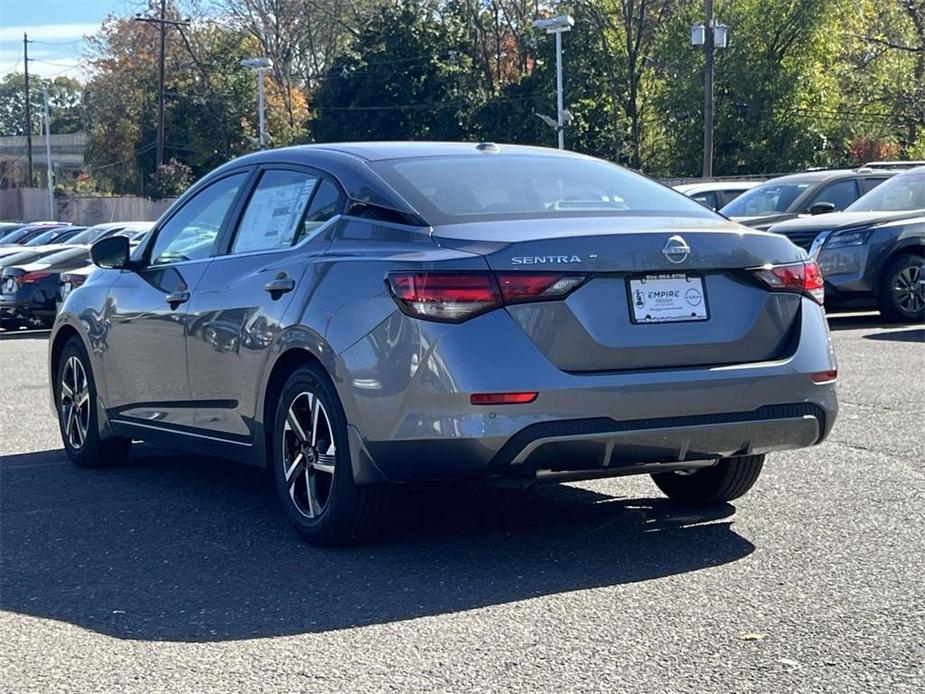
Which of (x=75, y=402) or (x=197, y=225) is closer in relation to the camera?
(x=197, y=225)

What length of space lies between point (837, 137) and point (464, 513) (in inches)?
1953

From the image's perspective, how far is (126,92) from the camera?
232 feet

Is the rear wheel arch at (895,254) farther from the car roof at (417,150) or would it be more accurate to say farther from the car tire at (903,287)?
the car roof at (417,150)

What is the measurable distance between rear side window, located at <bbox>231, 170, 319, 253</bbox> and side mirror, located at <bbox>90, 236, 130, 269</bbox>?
1063 mm

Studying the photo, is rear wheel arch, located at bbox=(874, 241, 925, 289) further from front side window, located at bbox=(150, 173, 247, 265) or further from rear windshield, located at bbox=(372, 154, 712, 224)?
front side window, located at bbox=(150, 173, 247, 265)

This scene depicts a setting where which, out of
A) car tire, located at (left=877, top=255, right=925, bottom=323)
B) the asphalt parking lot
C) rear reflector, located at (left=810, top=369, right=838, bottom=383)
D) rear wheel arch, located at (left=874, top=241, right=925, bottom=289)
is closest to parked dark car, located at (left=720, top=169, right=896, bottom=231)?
rear wheel arch, located at (left=874, top=241, right=925, bottom=289)

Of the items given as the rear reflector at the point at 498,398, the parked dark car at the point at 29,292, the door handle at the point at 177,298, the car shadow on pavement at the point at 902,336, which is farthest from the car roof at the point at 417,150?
the parked dark car at the point at 29,292

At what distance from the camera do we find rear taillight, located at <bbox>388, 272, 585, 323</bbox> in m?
5.07

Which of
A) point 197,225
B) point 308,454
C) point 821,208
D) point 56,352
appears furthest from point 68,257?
point 308,454

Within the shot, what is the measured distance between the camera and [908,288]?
49.5 ft

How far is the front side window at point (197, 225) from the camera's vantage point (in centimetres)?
688

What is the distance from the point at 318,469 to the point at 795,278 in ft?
6.56

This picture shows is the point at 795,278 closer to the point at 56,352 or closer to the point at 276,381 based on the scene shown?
the point at 276,381

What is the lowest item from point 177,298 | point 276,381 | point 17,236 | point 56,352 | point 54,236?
point 17,236
